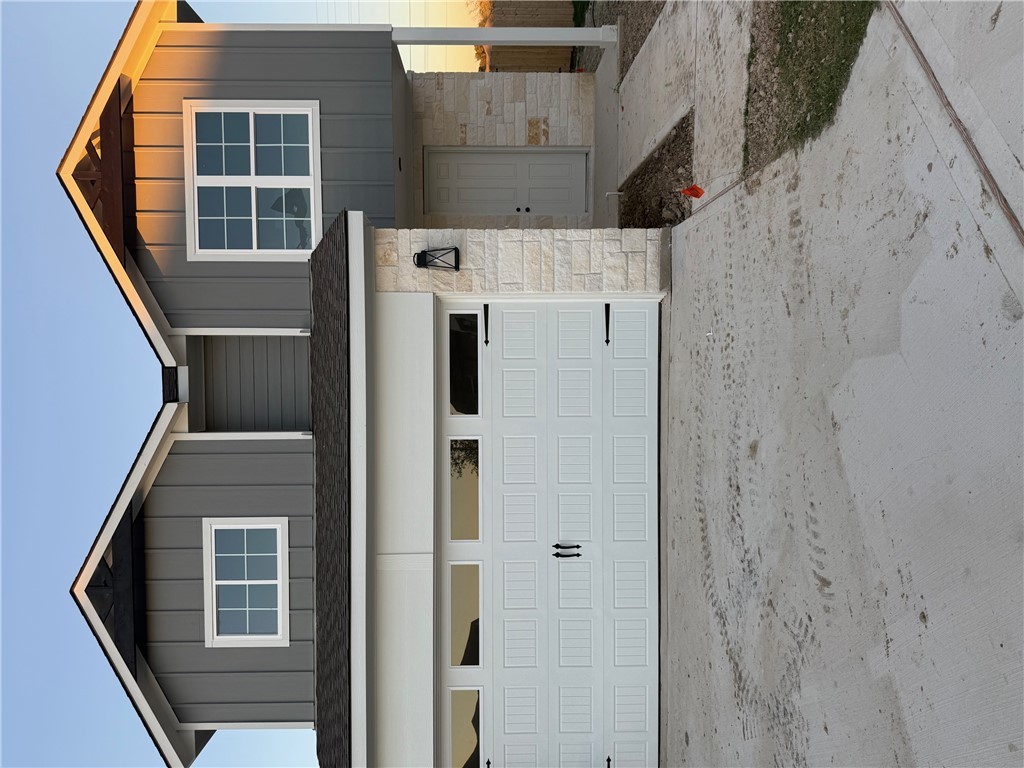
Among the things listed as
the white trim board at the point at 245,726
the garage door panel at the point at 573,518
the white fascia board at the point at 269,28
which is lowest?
the white trim board at the point at 245,726

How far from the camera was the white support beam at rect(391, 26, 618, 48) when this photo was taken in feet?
27.8

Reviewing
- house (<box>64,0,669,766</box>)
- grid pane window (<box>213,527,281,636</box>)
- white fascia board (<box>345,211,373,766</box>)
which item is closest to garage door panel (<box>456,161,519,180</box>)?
house (<box>64,0,669,766</box>)

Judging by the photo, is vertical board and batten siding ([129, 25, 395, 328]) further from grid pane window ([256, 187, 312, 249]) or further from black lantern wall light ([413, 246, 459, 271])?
black lantern wall light ([413, 246, 459, 271])

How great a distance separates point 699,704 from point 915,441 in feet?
12.1

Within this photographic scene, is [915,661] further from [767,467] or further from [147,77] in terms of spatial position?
[147,77]

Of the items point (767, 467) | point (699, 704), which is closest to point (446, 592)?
point (699, 704)

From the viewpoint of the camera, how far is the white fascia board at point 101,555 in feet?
22.0

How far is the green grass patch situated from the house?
1983 millimetres

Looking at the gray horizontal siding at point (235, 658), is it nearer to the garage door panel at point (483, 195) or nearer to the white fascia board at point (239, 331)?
the white fascia board at point (239, 331)

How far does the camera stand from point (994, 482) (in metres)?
2.71

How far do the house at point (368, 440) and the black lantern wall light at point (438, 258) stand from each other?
47mm

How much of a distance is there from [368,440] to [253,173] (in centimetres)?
336

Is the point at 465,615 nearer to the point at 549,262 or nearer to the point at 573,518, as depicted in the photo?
the point at 573,518

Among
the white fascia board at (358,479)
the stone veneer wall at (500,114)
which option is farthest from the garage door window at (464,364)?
the stone veneer wall at (500,114)
